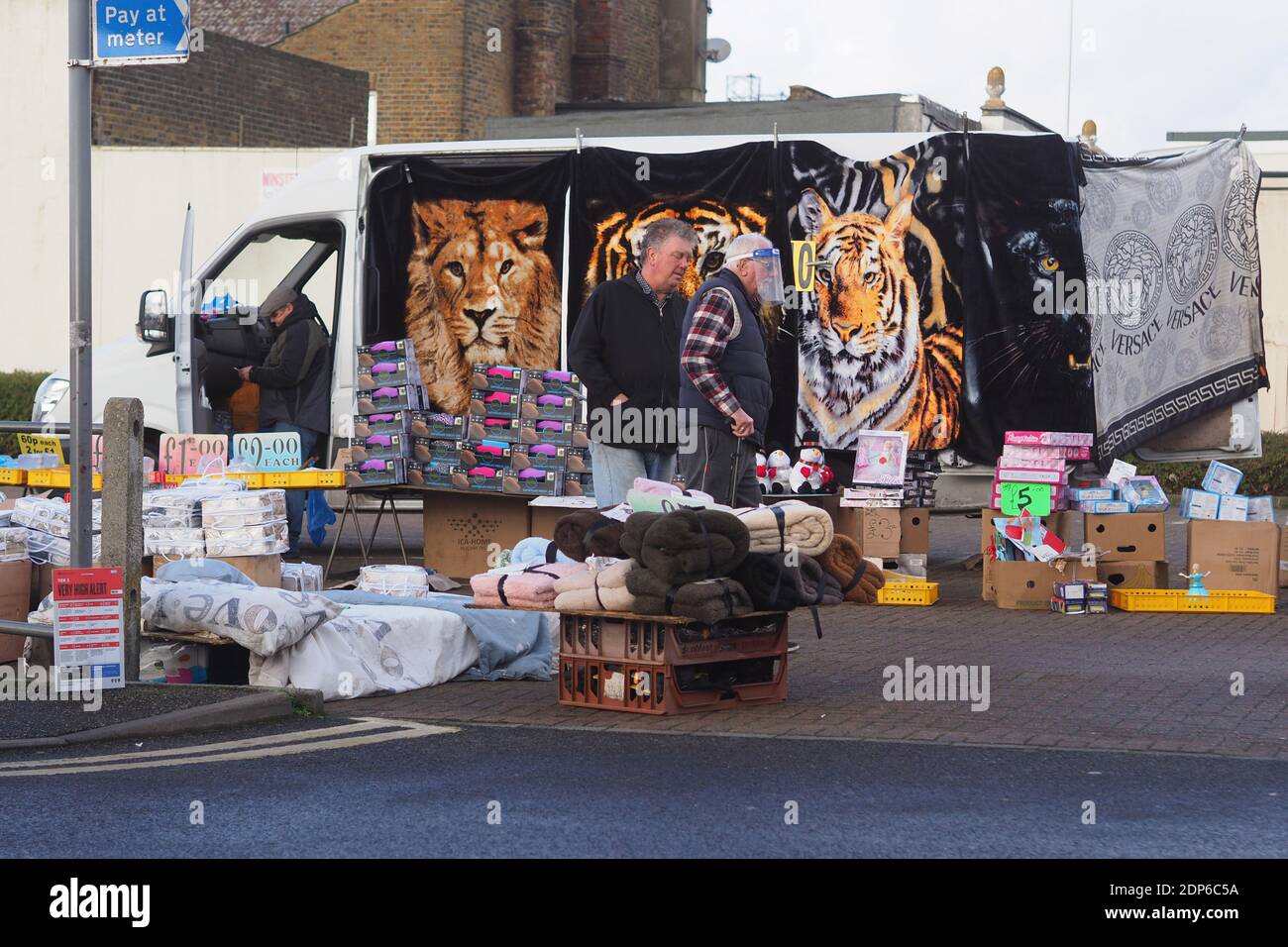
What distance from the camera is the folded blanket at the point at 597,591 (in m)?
8.20

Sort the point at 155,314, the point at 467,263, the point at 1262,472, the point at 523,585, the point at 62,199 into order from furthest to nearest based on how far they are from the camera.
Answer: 1. the point at 62,199
2. the point at 1262,472
3. the point at 467,263
4. the point at 155,314
5. the point at 523,585

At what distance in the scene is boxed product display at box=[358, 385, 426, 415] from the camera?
561 inches

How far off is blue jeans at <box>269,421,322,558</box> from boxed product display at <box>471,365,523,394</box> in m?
1.56

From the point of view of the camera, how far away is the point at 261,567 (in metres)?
10.9

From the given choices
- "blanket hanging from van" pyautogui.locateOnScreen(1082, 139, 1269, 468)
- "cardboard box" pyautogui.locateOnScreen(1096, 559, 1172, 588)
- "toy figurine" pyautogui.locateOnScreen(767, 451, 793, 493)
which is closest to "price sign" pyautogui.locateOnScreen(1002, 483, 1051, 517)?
"cardboard box" pyautogui.locateOnScreen(1096, 559, 1172, 588)

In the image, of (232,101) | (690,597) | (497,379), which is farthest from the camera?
(232,101)

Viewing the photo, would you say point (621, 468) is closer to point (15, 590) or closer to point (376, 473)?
point (15, 590)

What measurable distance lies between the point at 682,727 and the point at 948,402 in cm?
665

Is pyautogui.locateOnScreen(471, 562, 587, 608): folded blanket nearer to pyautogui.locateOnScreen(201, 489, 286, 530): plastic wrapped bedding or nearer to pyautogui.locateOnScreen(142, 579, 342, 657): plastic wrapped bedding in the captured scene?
pyautogui.locateOnScreen(142, 579, 342, 657): plastic wrapped bedding

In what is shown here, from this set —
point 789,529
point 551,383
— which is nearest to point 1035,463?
point 551,383

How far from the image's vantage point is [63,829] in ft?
19.8

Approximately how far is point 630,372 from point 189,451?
4.30 m

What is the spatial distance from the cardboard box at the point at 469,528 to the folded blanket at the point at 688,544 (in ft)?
21.1

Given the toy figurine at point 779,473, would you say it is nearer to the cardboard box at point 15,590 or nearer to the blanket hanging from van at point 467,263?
the blanket hanging from van at point 467,263
